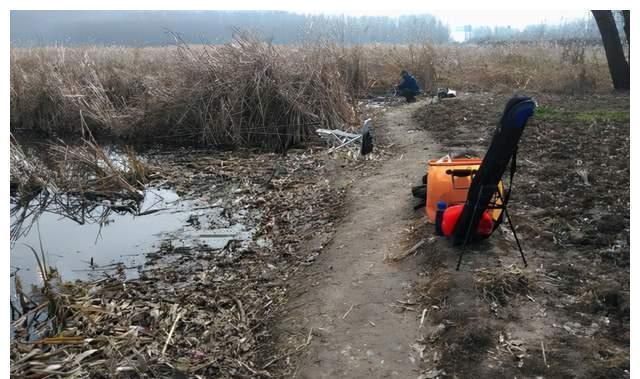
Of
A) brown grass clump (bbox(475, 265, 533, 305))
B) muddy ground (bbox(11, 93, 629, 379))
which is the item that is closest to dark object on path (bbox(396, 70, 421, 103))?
muddy ground (bbox(11, 93, 629, 379))

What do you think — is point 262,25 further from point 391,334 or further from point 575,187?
point 391,334

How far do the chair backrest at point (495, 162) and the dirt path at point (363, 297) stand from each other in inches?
23.4

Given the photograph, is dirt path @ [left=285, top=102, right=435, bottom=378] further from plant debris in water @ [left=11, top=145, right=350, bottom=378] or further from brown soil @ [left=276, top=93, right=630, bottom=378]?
plant debris in water @ [left=11, top=145, right=350, bottom=378]

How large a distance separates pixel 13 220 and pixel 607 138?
860cm

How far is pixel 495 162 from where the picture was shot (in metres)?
3.94

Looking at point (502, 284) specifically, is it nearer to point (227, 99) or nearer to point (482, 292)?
point (482, 292)

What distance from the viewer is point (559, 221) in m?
4.76

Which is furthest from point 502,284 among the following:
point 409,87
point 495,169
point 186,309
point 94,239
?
point 409,87

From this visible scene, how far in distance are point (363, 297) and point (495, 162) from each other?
1.47 metres

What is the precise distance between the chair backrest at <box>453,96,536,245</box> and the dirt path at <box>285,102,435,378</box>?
1.95ft

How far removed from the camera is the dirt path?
3.29 m

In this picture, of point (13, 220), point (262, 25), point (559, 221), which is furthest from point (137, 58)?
point (559, 221)

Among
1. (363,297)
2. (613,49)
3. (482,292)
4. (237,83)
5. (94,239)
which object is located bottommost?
(94,239)

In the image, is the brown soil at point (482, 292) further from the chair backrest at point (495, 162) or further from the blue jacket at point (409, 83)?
the blue jacket at point (409, 83)
